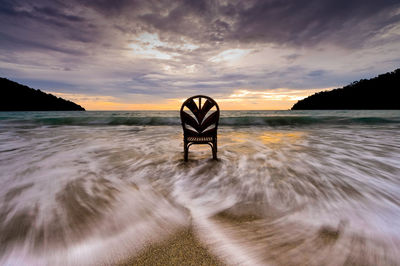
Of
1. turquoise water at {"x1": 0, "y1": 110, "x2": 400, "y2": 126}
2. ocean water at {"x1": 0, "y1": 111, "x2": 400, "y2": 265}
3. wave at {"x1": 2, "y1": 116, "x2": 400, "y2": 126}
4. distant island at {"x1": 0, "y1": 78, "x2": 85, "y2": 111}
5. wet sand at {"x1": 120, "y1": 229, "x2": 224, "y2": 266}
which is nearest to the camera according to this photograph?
wet sand at {"x1": 120, "y1": 229, "x2": 224, "y2": 266}

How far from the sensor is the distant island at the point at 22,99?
207 ft

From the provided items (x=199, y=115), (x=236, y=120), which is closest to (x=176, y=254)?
(x=199, y=115)

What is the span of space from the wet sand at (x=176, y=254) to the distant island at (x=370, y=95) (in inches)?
3191

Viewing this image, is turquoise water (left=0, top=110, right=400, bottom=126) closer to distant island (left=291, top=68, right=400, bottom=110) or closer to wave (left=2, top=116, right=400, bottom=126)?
wave (left=2, top=116, right=400, bottom=126)

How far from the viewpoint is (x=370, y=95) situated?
194ft

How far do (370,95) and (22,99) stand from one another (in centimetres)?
13119

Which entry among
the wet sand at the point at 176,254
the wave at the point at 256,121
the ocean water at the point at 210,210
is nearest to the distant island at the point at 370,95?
the wave at the point at 256,121

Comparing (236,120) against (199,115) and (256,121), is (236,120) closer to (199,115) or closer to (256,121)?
(256,121)

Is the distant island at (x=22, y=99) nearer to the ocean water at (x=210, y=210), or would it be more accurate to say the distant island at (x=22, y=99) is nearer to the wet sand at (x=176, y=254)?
the ocean water at (x=210, y=210)

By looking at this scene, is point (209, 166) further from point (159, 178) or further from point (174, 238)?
point (174, 238)

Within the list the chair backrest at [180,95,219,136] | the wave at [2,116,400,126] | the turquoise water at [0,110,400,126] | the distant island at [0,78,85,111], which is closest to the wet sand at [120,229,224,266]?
the chair backrest at [180,95,219,136]

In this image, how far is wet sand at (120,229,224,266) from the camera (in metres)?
1.30

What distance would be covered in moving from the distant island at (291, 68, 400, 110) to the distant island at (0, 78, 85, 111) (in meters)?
128

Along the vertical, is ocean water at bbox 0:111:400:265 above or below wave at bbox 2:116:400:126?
below
